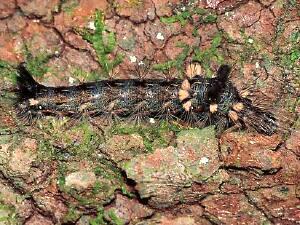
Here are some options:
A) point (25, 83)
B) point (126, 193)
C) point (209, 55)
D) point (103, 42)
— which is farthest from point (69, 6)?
point (126, 193)

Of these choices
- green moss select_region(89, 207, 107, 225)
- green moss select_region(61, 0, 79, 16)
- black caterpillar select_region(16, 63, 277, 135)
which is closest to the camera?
green moss select_region(89, 207, 107, 225)

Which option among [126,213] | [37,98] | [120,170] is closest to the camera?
[126,213]

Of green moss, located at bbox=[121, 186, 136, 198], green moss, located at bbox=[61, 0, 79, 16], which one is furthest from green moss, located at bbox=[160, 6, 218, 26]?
green moss, located at bbox=[121, 186, 136, 198]

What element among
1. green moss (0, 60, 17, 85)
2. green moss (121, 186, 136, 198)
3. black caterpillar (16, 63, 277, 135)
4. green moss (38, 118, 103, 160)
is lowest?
green moss (121, 186, 136, 198)

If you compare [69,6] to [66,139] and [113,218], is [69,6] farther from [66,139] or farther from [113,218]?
[113,218]

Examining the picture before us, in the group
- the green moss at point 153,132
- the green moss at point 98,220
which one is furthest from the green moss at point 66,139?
the green moss at point 98,220

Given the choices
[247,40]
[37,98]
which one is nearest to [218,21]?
[247,40]

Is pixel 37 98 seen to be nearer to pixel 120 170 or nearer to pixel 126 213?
pixel 120 170

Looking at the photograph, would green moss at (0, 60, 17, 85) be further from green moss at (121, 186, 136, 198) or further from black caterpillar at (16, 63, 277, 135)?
green moss at (121, 186, 136, 198)
